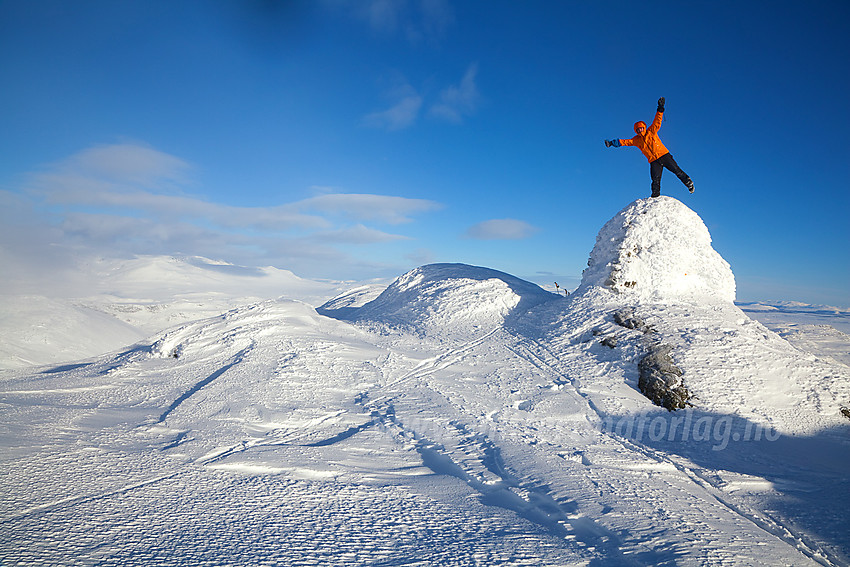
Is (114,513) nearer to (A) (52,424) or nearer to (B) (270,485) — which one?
(B) (270,485)

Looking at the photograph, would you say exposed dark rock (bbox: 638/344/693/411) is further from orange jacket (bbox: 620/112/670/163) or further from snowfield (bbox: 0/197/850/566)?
orange jacket (bbox: 620/112/670/163)

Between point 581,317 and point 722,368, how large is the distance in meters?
4.36

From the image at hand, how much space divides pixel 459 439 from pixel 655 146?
12.6 meters

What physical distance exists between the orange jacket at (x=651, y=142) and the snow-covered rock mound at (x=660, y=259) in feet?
5.85

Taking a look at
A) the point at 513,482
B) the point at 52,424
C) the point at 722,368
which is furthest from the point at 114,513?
the point at 722,368

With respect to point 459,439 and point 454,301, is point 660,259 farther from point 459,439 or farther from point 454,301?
point 459,439

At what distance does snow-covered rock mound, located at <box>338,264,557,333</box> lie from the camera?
16500 mm

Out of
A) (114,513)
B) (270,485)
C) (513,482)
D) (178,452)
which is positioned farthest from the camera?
(178,452)

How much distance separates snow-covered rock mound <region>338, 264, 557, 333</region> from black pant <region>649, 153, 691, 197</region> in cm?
611

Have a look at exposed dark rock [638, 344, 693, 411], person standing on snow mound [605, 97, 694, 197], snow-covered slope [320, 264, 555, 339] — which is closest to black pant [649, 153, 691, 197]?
person standing on snow mound [605, 97, 694, 197]

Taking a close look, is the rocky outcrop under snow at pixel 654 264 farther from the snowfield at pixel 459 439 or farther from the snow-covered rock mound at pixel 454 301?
the snow-covered rock mound at pixel 454 301

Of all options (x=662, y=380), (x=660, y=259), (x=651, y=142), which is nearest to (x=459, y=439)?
(x=662, y=380)

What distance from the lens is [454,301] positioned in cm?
1758

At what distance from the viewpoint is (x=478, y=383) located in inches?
438
